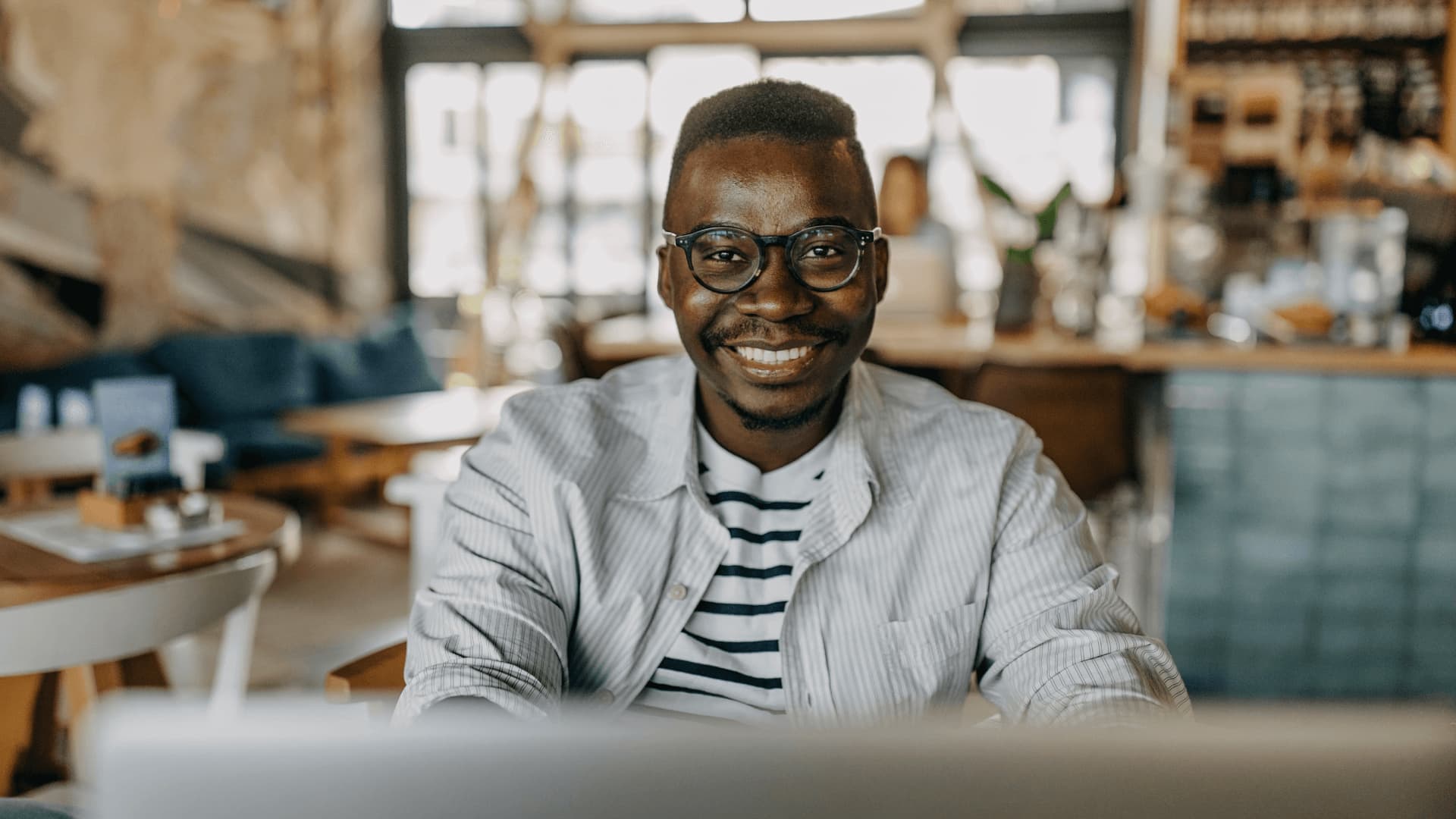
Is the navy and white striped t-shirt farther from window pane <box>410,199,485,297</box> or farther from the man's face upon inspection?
window pane <box>410,199,485,297</box>

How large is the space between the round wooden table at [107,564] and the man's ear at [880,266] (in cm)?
136

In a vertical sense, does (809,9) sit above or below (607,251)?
above

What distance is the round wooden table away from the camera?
172 centimetres

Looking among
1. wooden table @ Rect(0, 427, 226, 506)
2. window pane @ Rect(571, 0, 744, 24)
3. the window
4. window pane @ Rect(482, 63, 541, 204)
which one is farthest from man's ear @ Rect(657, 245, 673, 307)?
window pane @ Rect(482, 63, 541, 204)

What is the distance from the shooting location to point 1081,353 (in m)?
3.12

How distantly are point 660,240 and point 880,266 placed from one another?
64 centimetres

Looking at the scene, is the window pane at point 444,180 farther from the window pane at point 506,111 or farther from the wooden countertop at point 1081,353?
the wooden countertop at point 1081,353

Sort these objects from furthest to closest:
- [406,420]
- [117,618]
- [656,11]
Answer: [656,11] → [406,420] → [117,618]

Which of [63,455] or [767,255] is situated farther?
[63,455]

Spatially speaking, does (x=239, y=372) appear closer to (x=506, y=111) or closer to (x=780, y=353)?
(x=506, y=111)

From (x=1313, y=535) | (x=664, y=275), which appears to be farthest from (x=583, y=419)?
A: (x=1313, y=535)

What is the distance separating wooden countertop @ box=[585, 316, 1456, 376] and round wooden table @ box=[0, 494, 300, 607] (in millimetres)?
997

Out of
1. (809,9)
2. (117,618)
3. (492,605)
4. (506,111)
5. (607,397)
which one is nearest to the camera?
(492,605)

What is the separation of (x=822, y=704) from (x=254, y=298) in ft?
19.6
